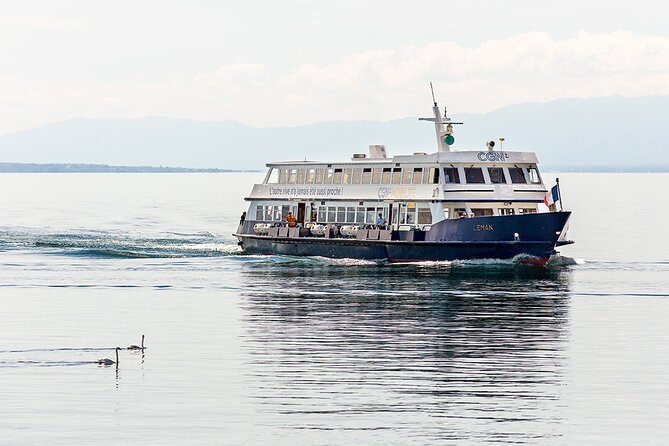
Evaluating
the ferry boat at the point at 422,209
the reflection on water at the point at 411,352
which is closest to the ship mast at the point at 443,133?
the ferry boat at the point at 422,209

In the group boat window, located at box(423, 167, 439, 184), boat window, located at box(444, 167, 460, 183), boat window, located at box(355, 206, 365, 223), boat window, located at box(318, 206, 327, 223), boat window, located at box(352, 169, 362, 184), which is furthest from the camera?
boat window, located at box(318, 206, 327, 223)

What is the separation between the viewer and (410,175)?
6444cm

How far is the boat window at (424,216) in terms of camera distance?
2491 inches

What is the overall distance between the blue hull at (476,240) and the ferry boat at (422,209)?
0.14 ft

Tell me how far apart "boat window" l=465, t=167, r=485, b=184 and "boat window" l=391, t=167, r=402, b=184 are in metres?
3.48

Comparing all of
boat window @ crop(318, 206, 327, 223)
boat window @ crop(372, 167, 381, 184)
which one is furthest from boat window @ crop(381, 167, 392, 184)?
boat window @ crop(318, 206, 327, 223)

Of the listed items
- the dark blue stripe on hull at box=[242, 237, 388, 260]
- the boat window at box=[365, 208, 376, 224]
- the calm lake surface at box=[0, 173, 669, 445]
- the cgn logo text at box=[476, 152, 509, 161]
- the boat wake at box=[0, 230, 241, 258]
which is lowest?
the calm lake surface at box=[0, 173, 669, 445]

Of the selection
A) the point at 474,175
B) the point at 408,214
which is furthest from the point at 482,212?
the point at 408,214

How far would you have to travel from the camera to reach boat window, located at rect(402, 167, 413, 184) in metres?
64.5

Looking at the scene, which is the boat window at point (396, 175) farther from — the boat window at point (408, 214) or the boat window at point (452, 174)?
the boat window at point (452, 174)

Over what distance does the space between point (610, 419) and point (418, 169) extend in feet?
120

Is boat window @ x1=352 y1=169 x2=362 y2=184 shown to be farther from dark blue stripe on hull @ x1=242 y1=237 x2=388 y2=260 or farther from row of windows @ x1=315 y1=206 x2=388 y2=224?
dark blue stripe on hull @ x1=242 y1=237 x2=388 y2=260

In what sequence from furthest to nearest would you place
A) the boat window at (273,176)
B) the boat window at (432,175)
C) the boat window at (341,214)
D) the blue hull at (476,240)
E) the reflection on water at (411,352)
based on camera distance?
1. the boat window at (273,176)
2. the boat window at (341,214)
3. the boat window at (432,175)
4. the blue hull at (476,240)
5. the reflection on water at (411,352)

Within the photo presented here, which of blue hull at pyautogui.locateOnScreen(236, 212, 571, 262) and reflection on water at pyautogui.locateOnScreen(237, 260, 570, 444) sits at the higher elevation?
blue hull at pyautogui.locateOnScreen(236, 212, 571, 262)
